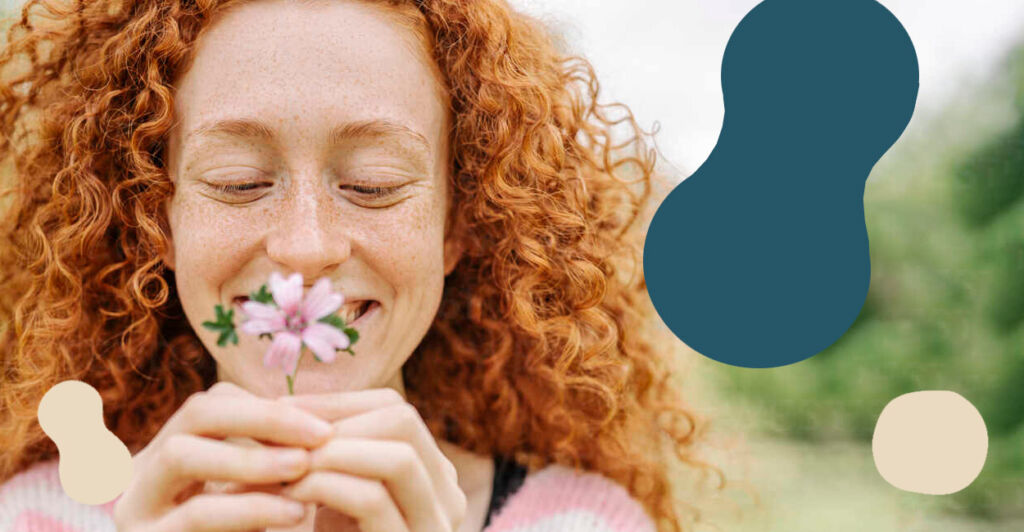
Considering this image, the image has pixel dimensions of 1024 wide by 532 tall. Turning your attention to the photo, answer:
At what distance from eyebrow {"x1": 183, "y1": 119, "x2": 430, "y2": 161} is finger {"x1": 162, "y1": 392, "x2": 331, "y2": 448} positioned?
0.34 meters

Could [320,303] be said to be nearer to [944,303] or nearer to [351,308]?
[351,308]

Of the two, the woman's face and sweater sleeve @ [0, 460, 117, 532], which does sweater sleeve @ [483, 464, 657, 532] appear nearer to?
the woman's face

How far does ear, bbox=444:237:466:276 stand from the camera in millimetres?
1316

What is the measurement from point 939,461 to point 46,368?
1485 mm

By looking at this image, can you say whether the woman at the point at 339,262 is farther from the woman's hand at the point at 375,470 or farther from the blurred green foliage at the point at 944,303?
the blurred green foliage at the point at 944,303

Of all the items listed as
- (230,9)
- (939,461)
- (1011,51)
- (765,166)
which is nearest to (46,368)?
(230,9)

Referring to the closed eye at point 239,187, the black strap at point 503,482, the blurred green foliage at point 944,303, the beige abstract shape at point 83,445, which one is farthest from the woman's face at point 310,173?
the blurred green foliage at point 944,303

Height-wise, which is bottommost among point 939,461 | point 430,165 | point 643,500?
point 643,500

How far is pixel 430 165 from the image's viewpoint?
1.16 meters

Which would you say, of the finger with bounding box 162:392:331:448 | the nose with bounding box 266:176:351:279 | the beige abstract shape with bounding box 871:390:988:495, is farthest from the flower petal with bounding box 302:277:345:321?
the beige abstract shape with bounding box 871:390:988:495

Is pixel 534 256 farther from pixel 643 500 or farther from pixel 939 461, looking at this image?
pixel 939 461

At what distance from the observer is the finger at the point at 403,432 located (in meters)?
0.89

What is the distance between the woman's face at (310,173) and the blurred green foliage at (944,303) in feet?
6.68

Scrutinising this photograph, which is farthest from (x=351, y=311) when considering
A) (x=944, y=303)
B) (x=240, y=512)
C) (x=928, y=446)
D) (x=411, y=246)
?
(x=944, y=303)
